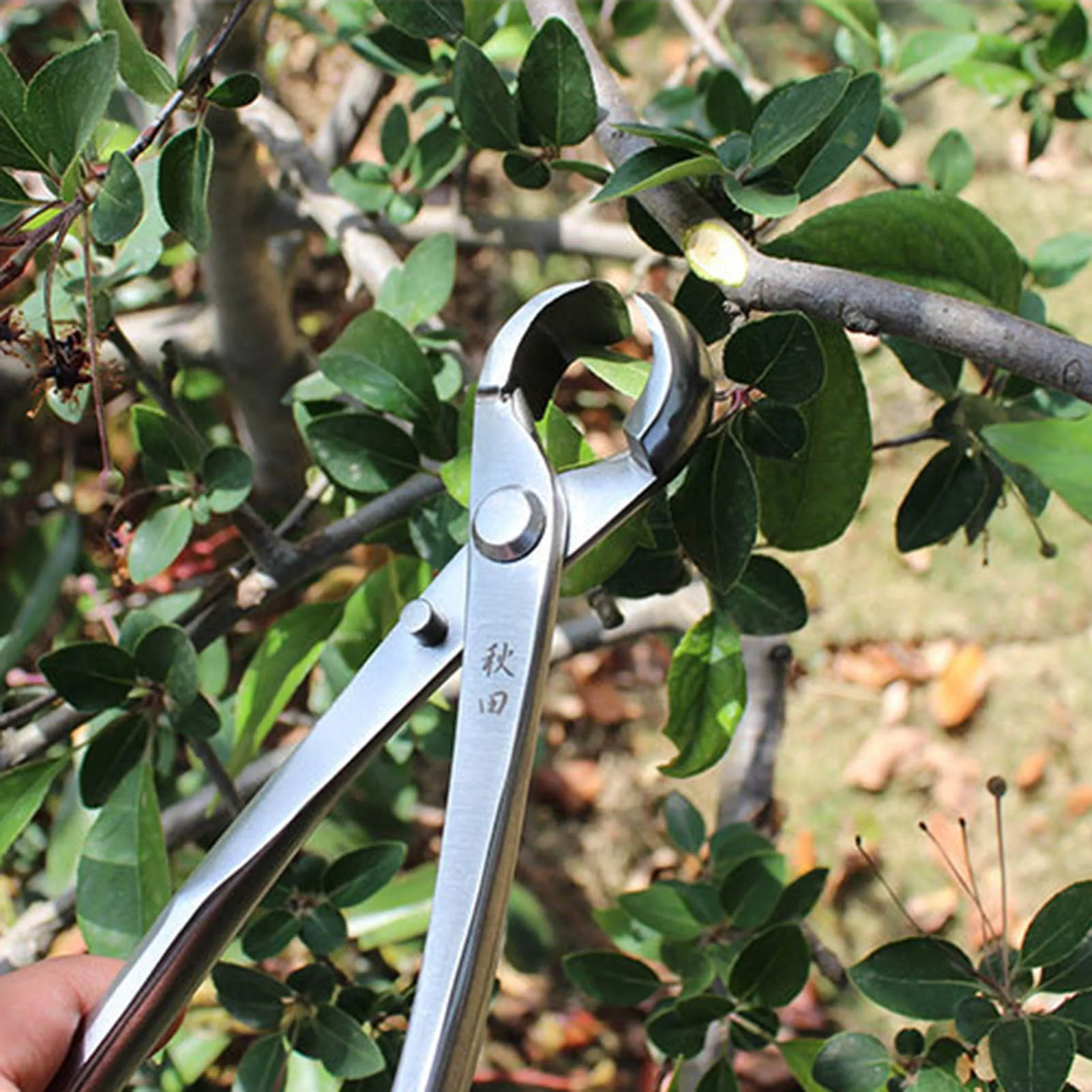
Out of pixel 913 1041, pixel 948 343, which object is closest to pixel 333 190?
pixel 948 343

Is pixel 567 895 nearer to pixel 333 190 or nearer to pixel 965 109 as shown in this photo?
pixel 333 190

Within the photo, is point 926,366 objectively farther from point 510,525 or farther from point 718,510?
point 510,525

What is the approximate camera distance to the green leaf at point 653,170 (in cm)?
71

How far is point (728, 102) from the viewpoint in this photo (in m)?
1.14

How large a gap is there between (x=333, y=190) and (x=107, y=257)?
257 mm

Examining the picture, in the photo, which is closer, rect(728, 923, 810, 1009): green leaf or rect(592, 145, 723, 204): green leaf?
rect(592, 145, 723, 204): green leaf

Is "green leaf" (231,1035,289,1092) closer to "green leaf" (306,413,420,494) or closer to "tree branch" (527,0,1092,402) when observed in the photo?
"green leaf" (306,413,420,494)

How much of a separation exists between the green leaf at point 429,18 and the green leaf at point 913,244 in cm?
35

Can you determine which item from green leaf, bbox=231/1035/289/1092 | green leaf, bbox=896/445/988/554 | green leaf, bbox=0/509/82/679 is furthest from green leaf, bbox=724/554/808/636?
green leaf, bbox=0/509/82/679

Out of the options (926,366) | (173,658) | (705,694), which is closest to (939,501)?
(926,366)

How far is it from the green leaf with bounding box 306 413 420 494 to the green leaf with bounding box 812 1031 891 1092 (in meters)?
0.52

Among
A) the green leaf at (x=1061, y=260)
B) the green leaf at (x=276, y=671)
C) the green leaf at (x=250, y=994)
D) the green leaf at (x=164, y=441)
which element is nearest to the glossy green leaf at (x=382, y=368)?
the green leaf at (x=164, y=441)

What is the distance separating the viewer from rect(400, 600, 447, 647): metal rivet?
2.44 feet

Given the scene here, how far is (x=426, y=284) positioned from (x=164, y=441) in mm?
256
